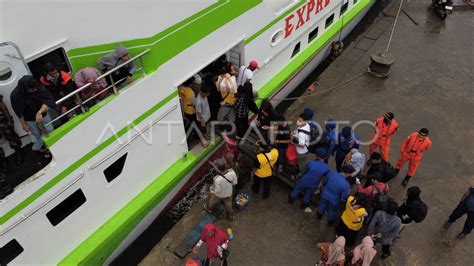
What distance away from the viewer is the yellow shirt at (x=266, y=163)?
6.24 m

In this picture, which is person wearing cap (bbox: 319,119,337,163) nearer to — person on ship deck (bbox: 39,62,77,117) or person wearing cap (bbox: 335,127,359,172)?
person wearing cap (bbox: 335,127,359,172)

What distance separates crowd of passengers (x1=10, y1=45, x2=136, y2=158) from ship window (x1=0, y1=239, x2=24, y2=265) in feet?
3.96

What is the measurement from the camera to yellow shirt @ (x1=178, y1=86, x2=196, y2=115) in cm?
670

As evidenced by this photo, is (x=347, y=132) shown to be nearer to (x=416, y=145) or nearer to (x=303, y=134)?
(x=303, y=134)

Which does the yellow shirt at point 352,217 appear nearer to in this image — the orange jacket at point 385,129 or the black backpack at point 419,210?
the black backpack at point 419,210

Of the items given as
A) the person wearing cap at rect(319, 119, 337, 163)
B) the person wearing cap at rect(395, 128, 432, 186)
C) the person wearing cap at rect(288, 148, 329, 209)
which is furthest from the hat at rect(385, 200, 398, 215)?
the person wearing cap at rect(395, 128, 432, 186)

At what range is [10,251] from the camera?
16.1 feet

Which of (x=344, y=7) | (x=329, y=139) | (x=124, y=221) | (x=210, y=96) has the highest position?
(x=344, y=7)

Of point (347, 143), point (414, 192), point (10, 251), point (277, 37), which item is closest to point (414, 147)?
point (347, 143)

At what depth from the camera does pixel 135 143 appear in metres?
5.90

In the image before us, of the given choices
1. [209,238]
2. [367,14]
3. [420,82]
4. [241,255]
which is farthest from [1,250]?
[367,14]

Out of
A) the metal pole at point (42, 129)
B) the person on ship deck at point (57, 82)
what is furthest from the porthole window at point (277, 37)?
the metal pole at point (42, 129)

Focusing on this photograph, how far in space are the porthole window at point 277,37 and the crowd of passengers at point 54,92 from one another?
12.1 ft

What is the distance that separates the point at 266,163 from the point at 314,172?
31.8 inches
